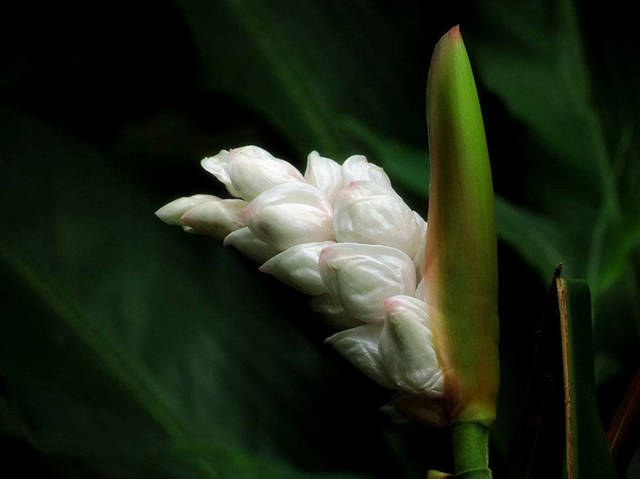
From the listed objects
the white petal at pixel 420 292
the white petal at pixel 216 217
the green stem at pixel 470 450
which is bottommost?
the green stem at pixel 470 450

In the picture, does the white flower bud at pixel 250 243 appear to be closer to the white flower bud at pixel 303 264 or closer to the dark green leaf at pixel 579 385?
the white flower bud at pixel 303 264

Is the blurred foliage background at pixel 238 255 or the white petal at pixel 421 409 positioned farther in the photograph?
A: the blurred foliage background at pixel 238 255

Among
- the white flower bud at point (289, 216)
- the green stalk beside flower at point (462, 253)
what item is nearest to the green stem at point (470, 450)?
the green stalk beside flower at point (462, 253)

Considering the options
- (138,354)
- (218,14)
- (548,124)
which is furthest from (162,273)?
(548,124)

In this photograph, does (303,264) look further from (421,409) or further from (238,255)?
(238,255)

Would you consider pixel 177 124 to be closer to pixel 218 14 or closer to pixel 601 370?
pixel 218 14
